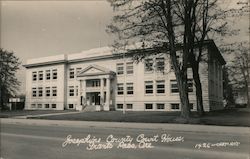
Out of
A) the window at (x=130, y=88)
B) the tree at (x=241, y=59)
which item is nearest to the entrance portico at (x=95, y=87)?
the window at (x=130, y=88)

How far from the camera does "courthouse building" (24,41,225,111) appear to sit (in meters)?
41.1

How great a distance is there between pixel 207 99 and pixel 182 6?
18.4 m

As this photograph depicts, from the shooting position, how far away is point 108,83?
45.4m

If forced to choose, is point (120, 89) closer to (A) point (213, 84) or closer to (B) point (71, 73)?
(B) point (71, 73)

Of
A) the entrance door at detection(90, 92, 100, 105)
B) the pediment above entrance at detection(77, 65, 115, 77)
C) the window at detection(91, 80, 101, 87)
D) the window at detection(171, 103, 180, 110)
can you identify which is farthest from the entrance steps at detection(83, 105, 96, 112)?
the window at detection(171, 103, 180, 110)

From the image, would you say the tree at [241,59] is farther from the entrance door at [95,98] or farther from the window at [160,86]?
the entrance door at [95,98]

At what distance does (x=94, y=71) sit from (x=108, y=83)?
3193mm

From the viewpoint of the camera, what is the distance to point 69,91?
52750mm

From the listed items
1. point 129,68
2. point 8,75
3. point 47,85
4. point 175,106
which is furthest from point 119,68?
point 8,75

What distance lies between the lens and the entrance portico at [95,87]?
45344mm

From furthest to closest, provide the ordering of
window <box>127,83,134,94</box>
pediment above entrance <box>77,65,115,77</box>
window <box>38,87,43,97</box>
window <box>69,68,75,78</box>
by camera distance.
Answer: window <box>38,87,43,97</box>, window <box>69,68,75,78</box>, pediment above entrance <box>77,65,115,77</box>, window <box>127,83,134,94</box>

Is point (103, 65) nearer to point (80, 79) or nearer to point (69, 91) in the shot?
point (80, 79)

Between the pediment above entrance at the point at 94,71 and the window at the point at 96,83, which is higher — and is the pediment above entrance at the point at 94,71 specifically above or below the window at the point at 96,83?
above

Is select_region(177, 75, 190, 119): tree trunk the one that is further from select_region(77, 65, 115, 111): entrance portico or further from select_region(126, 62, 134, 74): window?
select_region(77, 65, 115, 111): entrance portico
